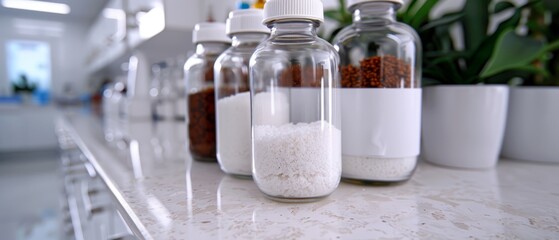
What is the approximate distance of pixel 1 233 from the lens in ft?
5.53

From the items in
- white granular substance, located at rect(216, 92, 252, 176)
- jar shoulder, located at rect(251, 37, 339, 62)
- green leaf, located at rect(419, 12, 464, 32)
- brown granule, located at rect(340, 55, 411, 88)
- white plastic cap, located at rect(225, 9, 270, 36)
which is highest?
green leaf, located at rect(419, 12, 464, 32)

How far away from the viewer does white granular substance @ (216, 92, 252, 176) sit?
1.31 ft

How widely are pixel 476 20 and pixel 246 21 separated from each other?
39 centimetres

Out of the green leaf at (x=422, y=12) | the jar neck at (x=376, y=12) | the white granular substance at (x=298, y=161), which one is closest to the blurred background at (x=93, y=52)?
the green leaf at (x=422, y=12)

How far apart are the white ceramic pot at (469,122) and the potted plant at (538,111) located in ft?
0.24

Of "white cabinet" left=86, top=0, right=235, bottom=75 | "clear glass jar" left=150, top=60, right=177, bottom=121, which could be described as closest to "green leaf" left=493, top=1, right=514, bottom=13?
"white cabinet" left=86, top=0, right=235, bottom=75

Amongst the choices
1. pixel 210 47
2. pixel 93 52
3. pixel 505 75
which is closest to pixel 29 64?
pixel 93 52

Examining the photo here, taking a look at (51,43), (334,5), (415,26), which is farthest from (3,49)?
(415,26)

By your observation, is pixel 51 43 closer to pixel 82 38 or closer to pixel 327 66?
pixel 82 38

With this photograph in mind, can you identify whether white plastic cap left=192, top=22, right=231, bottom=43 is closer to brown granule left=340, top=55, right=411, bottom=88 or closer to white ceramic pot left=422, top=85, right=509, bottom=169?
brown granule left=340, top=55, right=411, bottom=88

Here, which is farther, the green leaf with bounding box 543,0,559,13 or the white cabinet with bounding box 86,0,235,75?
the white cabinet with bounding box 86,0,235,75

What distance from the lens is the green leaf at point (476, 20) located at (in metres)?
0.52

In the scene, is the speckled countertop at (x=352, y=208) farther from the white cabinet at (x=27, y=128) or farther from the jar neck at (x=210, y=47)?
the white cabinet at (x=27, y=128)

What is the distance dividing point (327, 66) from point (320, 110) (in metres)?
0.05
